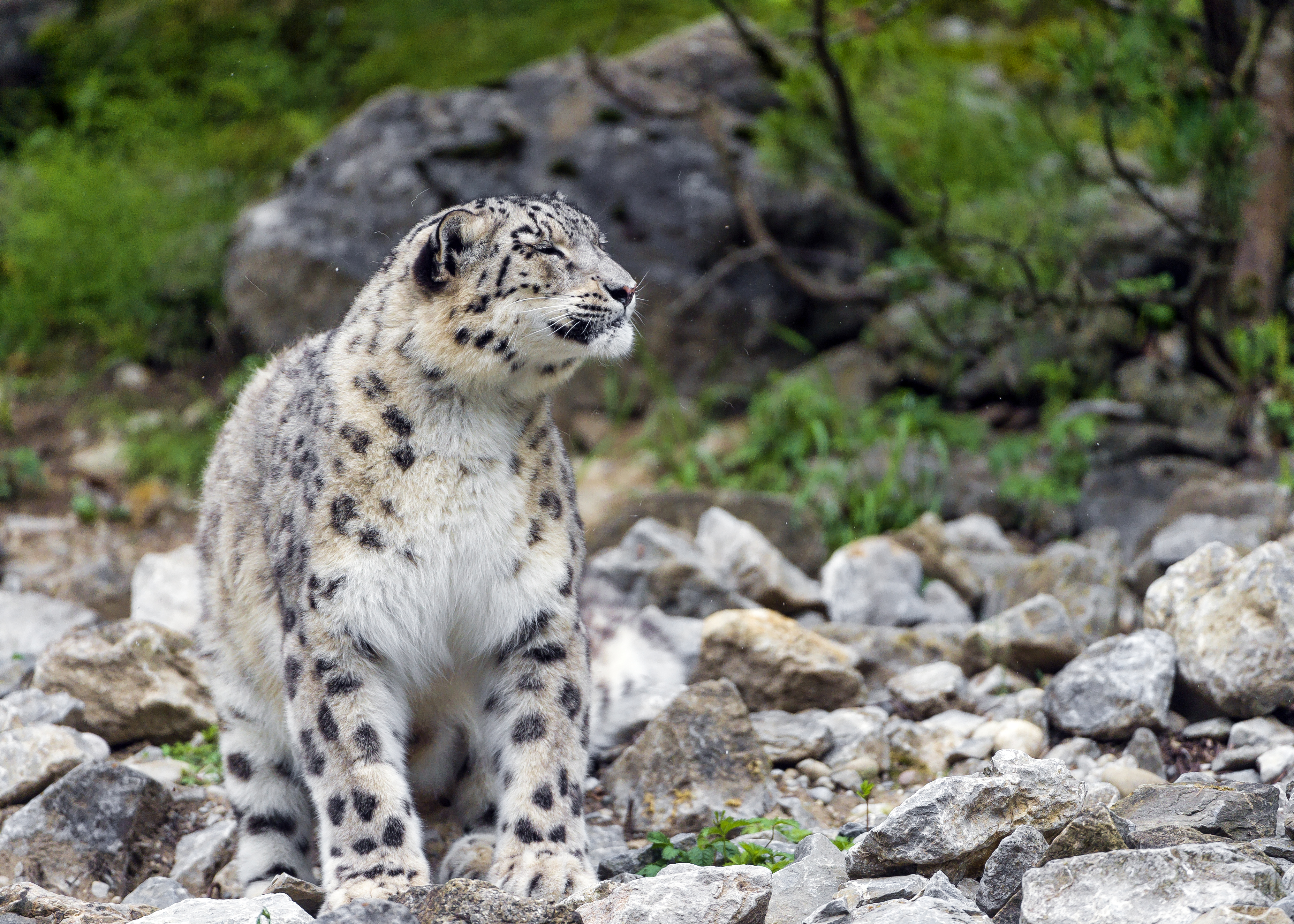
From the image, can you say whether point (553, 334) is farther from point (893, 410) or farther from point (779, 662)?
point (893, 410)

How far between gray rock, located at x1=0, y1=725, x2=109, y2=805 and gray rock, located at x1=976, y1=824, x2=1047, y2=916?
10.5 ft

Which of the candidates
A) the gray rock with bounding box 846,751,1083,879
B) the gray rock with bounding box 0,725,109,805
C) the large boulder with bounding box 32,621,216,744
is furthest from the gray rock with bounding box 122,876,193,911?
the gray rock with bounding box 846,751,1083,879

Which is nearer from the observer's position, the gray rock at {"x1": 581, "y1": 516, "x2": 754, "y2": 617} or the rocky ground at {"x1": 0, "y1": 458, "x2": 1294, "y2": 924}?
the rocky ground at {"x1": 0, "y1": 458, "x2": 1294, "y2": 924}

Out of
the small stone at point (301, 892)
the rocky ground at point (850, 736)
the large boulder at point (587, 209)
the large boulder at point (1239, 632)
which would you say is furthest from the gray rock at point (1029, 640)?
the large boulder at point (587, 209)

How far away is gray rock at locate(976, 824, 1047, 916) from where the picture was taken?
3.32 meters

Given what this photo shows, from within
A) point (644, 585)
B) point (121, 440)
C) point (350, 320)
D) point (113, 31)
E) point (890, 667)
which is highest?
point (113, 31)

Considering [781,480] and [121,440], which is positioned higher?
[121,440]

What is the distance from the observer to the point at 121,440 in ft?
32.2

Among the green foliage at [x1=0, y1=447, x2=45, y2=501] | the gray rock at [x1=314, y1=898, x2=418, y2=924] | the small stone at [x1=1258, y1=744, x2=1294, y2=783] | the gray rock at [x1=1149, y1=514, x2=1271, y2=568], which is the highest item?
the green foliage at [x1=0, y1=447, x2=45, y2=501]

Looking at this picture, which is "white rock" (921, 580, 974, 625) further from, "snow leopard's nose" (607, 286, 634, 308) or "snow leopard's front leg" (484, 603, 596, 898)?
"snow leopard's nose" (607, 286, 634, 308)

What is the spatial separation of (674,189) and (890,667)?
16.1 feet

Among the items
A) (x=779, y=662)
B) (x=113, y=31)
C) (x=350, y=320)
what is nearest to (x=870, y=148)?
(x=779, y=662)

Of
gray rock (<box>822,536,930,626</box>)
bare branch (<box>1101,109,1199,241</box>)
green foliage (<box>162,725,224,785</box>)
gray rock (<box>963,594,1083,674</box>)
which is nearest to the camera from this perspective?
green foliage (<box>162,725,224,785</box>)

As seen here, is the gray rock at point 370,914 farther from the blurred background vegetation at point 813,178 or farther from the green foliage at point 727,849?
the blurred background vegetation at point 813,178
